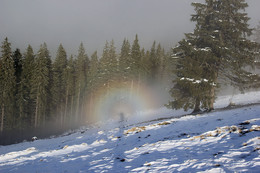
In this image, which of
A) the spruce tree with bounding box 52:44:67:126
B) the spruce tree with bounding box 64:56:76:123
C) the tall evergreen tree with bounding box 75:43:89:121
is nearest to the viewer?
the spruce tree with bounding box 52:44:67:126

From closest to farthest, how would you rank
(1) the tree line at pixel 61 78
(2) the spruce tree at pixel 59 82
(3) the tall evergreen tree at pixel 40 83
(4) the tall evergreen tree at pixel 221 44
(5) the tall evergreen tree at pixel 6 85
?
(4) the tall evergreen tree at pixel 221 44 < (5) the tall evergreen tree at pixel 6 85 < (1) the tree line at pixel 61 78 < (3) the tall evergreen tree at pixel 40 83 < (2) the spruce tree at pixel 59 82

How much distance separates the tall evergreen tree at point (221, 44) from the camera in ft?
49.1

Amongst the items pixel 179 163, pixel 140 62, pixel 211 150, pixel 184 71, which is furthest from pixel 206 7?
pixel 140 62

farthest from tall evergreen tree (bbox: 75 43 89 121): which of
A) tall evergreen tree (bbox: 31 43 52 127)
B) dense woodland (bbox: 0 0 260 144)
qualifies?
tall evergreen tree (bbox: 31 43 52 127)

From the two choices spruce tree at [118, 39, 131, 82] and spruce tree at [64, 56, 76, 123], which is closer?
spruce tree at [64, 56, 76, 123]

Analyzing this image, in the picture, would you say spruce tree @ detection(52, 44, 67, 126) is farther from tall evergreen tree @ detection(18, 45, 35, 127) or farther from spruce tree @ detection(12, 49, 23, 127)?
spruce tree @ detection(12, 49, 23, 127)

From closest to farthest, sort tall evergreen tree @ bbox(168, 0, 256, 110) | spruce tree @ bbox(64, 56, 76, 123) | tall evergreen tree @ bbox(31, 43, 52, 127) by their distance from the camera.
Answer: tall evergreen tree @ bbox(168, 0, 256, 110) → tall evergreen tree @ bbox(31, 43, 52, 127) → spruce tree @ bbox(64, 56, 76, 123)

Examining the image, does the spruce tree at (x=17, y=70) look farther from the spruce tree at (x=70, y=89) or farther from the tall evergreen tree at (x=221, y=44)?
the tall evergreen tree at (x=221, y=44)

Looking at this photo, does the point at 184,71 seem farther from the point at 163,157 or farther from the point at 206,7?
the point at 163,157

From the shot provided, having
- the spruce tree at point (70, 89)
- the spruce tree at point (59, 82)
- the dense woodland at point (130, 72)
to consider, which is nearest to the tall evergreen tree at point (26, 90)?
the dense woodland at point (130, 72)

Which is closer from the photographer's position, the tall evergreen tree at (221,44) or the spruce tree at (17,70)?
the tall evergreen tree at (221,44)

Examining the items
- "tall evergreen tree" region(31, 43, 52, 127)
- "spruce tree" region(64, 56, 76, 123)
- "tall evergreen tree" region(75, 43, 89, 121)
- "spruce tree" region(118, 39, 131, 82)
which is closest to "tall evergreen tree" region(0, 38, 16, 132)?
"tall evergreen tree" region(31, 43, 52, 127)

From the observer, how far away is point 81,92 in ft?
152

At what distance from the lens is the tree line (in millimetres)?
28506
